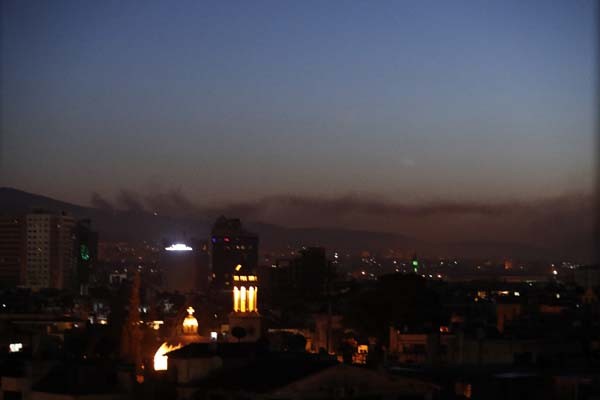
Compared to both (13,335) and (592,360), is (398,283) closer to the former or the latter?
(13,335)

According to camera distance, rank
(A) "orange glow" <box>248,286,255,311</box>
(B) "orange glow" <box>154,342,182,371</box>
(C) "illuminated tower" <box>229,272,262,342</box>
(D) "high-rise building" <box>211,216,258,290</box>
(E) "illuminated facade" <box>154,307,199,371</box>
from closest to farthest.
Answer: (B) "orange glow" <box>154,342,182,371</box>, (E) "illuminated facade" <box>154,307,199,371</box>, (C) "illuminated tower" <box>229,272,262,342</box>, (A) "orange glow" <box>248,286,255,311</box>, (D) "high-rise building" <box>211,216,258,290</box>

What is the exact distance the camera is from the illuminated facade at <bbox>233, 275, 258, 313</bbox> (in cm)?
5461

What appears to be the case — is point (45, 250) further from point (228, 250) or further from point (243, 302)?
point (243, 302)

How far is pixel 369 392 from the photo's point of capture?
81.5 ft

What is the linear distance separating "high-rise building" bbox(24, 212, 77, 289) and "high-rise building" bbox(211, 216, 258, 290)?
588 inches

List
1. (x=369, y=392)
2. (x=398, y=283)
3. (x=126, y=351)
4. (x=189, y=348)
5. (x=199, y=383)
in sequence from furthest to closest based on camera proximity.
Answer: (x=398, y=283), (x=126, y=351), (x=189, y=348), (x=199, y=383), (x=369, y=392)

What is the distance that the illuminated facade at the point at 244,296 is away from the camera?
54.6m

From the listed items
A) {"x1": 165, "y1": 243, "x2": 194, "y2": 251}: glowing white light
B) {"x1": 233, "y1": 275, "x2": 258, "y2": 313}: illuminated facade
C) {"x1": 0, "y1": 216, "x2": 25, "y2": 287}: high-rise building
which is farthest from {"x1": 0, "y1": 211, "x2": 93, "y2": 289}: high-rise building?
{"x1": 233, "y1": 275, "x2": 258, "y2": 313}: illuminated facade

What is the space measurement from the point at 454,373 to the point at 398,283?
2770 centimetres

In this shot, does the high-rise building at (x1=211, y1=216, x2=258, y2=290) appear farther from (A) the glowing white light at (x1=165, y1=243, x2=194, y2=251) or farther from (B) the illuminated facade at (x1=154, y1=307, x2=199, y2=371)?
(B) the illuminated facade at (x1=154, y1=307, x2=199, y2=371)

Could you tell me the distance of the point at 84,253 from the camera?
562 ft

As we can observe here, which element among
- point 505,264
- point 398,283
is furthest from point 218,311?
point 505,264

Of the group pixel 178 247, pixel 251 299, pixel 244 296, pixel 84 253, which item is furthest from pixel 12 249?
pixel 251 299

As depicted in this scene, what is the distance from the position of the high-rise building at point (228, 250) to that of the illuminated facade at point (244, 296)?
10413cm
